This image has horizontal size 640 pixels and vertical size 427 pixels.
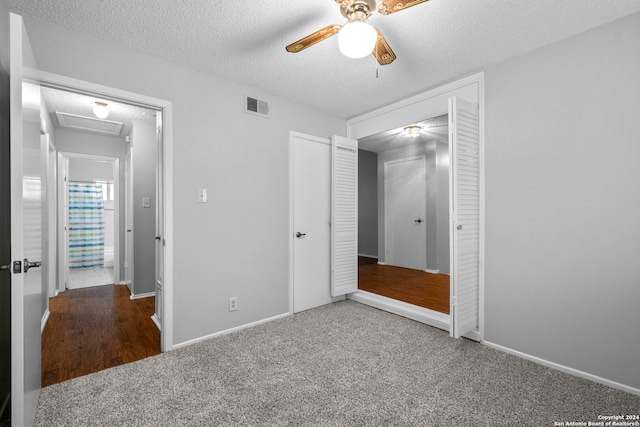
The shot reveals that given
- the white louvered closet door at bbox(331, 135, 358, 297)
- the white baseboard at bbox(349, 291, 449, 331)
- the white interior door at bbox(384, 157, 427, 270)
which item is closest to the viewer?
the white baseboard at bbox(349, 291, 449, 331)

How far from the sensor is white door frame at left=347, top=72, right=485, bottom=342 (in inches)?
98.0

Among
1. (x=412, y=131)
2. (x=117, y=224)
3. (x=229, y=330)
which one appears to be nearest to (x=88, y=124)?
(x=117, y=224)

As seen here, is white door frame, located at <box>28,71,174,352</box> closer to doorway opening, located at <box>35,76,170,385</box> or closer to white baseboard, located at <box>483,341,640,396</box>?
doorway opening, located at <box>35,76,170,385</box>

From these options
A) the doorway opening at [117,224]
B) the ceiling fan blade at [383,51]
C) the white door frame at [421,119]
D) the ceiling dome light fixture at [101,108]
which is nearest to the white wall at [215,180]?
the doorway opening at [117,224]

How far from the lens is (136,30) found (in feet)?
6.43

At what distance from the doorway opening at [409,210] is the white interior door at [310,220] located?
3.22 feet

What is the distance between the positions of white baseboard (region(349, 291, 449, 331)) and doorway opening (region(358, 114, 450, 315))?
0.35m

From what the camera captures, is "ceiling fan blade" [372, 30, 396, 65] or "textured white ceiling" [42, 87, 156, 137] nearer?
"ceiling fan blade" [372, 30, 396, 65]

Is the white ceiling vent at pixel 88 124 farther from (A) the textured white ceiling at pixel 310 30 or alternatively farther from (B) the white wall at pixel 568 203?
(B) the white wall at pixel 568 203

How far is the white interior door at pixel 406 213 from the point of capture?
5462mm

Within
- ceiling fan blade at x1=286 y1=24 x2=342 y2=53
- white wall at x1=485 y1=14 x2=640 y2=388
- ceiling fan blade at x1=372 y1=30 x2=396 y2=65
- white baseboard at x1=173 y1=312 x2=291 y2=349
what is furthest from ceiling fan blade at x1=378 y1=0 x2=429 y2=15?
white baseboard at x1=173 y1=312 x2=291 y2=349

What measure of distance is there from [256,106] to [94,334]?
106 inches

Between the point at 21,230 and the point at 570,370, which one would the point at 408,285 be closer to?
the point at 570,370

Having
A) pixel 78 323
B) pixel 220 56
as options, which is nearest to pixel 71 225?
pixel 78 323
